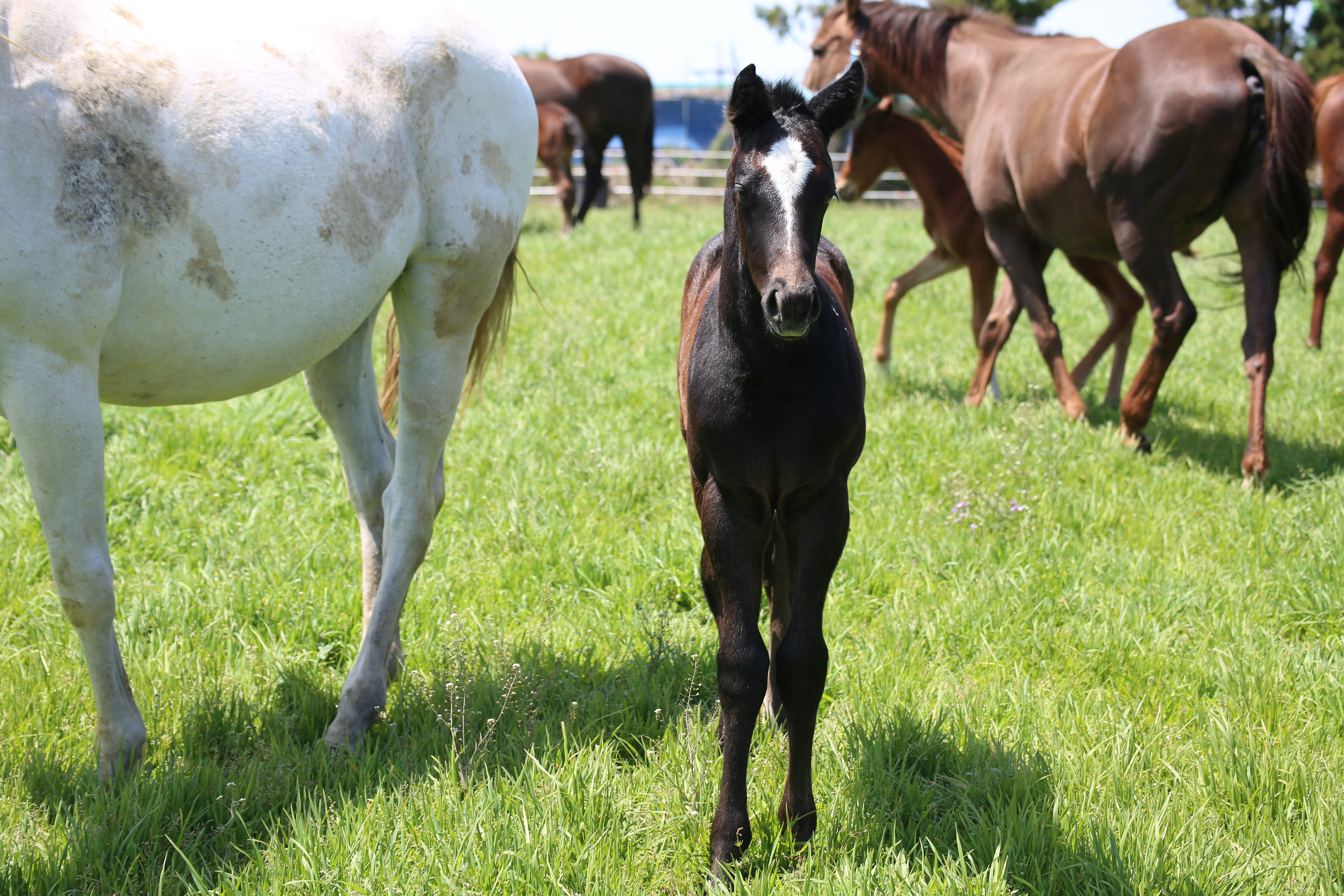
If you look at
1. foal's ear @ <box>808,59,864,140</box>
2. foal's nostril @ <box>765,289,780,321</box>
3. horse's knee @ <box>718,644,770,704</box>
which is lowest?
horse's knee @ <box>718,644,770,704</box>

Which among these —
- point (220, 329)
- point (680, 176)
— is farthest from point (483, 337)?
point (680, 176)

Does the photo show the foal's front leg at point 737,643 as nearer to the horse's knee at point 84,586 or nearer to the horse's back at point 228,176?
the horse's back at point 228,176

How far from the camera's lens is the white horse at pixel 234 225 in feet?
6.89

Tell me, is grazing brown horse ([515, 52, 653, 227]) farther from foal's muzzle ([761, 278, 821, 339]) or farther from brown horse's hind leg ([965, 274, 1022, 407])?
foal's muzzle ([761, 278, 821, 339])

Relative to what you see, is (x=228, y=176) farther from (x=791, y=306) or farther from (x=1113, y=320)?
(x=1113, y=320)

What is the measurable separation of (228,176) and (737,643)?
1.68 m

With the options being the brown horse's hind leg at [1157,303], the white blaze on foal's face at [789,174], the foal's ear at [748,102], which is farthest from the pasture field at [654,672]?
the foal's ear at [748,102]

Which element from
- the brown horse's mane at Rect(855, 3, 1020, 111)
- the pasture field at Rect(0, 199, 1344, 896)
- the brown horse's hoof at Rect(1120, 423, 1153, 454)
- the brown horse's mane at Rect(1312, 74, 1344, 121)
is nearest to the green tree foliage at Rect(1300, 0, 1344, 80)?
the brown horse's mane at Rect(1312, 74, 1344, 121)

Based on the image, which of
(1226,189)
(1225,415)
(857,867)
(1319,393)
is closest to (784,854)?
(857,867)

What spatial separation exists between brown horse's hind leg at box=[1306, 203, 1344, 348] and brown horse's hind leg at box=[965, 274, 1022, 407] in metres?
3.91

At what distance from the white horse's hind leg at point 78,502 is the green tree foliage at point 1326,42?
92.6 ft

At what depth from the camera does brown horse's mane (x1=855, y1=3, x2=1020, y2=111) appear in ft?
22.0

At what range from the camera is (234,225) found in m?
2.34

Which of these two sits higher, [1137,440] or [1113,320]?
[1113,320]
